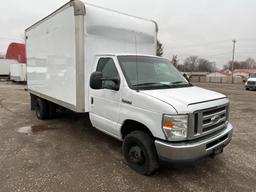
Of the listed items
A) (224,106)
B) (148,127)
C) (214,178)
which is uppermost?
(224,106)

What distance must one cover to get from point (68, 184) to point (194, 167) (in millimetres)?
2371

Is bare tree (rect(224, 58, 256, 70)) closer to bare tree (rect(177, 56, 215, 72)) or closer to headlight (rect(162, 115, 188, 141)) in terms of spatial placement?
bare tree (rect(177, 56, 215, 72))

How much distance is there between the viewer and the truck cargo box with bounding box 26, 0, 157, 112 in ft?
14.6

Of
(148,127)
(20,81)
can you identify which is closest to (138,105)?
(148,127)

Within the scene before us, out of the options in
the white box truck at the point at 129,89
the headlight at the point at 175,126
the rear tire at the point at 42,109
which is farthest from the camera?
the rear tire at the point at 42,109

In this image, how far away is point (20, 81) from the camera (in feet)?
90.6

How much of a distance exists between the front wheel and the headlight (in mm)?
489

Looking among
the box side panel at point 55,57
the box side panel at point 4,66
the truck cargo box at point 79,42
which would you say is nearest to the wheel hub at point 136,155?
the truck cargo box at point 79,42

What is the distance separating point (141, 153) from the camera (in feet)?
11.7

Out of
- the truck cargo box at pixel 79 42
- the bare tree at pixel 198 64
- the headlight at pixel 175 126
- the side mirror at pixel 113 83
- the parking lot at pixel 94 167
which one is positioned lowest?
the parking lot at pixel 94 167

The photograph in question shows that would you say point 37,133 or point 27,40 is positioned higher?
point 27,40

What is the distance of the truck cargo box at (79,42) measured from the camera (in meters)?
4.44

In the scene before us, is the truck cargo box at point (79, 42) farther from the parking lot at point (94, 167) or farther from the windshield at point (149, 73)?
the parking lot at point (94, 167)

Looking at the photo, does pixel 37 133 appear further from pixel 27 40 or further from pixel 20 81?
pixel 20 81
